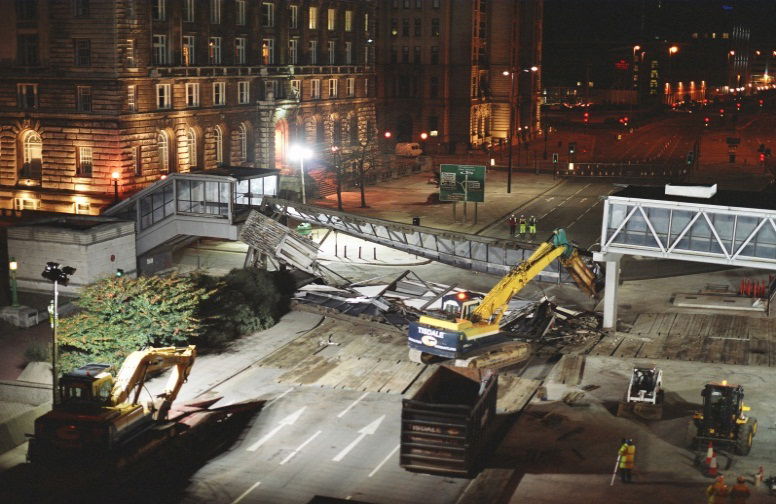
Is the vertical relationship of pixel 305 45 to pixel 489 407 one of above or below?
above

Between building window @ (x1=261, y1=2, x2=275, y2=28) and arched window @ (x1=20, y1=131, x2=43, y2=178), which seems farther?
building window @ (x1=261, y1=2, x2=275, y2=28)

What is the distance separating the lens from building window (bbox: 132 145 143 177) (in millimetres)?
80625

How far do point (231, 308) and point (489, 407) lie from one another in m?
17.2

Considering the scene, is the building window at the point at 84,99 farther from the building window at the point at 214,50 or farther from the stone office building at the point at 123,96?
the building window at the point at 214,50

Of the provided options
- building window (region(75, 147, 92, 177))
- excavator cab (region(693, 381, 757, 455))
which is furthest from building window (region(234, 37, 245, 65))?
excavator cab (region(693, 381, 757, 455))

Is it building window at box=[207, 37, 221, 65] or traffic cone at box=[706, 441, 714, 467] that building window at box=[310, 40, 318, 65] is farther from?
traffic cone at box=[706, 441, 714, 467]

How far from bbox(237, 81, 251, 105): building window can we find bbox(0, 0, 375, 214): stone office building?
5.8 inches

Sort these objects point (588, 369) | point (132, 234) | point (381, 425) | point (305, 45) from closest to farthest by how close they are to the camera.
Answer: point (381, 425), point (588, 369), point (132, 234), point (305, 45)

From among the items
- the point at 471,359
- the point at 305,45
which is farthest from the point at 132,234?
the point at 305,45

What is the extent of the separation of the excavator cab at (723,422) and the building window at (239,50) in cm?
7171

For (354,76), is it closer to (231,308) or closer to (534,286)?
(534,286)

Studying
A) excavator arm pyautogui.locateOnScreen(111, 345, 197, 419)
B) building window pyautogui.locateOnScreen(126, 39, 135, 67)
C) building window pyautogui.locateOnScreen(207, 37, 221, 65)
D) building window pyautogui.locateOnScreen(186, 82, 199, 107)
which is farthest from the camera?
building window pyautogui.locateOnScreen(207, 37, 221, 65)

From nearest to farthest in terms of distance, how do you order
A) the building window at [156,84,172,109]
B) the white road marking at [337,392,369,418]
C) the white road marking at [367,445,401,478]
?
the white road marking at [367,445,401,478] → the white road marking at [337,392,369,418] → the building window at [156,84,172,109]

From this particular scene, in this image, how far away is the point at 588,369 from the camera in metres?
41.3
